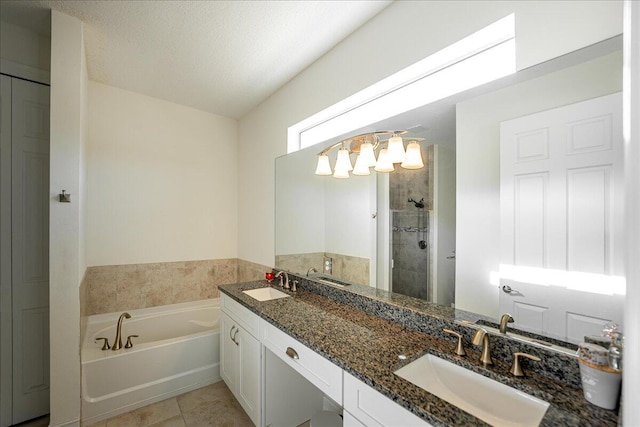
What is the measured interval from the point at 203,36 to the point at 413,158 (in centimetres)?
167

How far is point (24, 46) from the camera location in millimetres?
2047

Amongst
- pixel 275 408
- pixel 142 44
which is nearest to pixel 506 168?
pixel 275 408

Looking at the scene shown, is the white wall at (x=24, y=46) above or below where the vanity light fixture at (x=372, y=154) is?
above

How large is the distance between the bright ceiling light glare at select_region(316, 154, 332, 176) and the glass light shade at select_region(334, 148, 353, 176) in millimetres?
118

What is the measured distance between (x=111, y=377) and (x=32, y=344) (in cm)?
58

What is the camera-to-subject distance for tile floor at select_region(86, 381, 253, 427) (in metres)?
2.04

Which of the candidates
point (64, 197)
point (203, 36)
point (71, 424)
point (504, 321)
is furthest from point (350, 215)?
point (71, 424)

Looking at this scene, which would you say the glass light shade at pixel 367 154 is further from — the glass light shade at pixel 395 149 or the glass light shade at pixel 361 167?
the glass light shade at pixel 395 149

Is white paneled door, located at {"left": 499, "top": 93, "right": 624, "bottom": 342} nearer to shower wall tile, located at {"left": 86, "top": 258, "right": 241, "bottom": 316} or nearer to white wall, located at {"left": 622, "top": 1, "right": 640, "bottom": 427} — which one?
white wall, located at {"left": 622, "top": 1, "right": 640, "bottom": 427}

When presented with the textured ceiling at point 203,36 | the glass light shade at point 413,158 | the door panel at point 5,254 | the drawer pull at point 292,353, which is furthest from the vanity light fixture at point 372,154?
the door panel at point 5,254

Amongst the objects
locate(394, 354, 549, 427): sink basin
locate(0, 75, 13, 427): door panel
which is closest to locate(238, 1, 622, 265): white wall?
locate(394, 354, 549, 427): sink basin

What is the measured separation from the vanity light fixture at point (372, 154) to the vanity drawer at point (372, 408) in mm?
1080

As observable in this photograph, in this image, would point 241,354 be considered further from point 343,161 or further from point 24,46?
point 24,46

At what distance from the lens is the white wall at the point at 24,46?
1.98 m
